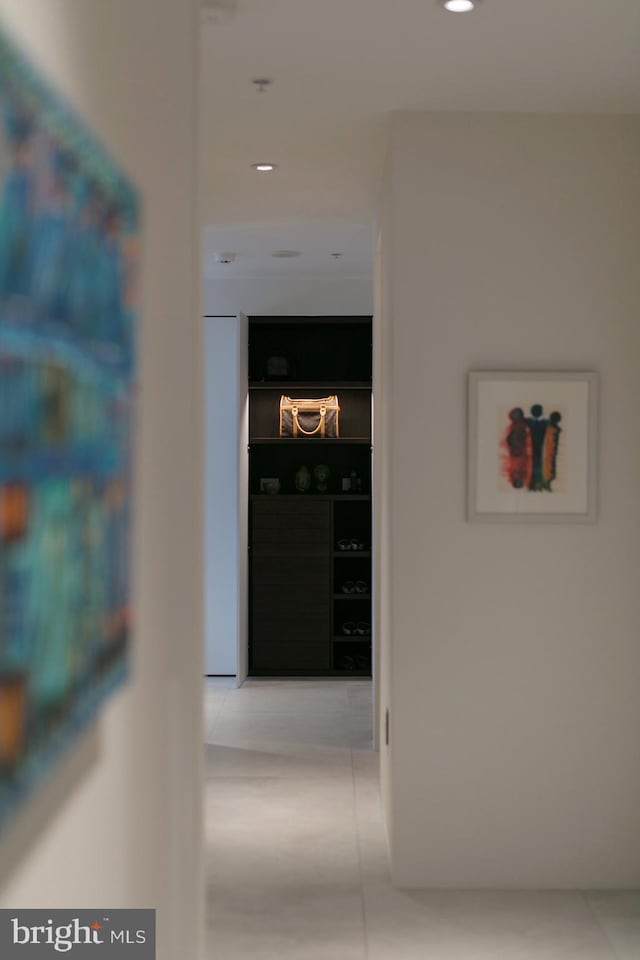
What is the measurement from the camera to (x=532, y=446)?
4.05m

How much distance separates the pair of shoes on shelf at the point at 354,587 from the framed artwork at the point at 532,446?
4072 millimetres

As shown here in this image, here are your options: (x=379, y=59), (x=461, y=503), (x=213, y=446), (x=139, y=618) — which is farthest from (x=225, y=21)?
(x=213, y=446)

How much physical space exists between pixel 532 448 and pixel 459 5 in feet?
5.25

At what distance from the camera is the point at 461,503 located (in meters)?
4.09

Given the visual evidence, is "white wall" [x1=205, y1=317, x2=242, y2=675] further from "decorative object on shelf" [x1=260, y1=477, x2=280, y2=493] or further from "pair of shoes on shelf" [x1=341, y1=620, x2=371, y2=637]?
"pair of shoes on shelf" [x1=341, y1=620, x2=371, y2=637]

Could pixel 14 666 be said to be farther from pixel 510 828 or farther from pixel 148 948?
pixel 510 828

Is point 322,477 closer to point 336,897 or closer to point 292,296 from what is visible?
point 292,296

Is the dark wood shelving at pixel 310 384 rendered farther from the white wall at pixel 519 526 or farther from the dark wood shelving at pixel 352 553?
the white wall at pixel 519 526

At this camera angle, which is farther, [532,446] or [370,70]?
[532,446]

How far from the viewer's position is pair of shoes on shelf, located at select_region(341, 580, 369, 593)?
26.5ft

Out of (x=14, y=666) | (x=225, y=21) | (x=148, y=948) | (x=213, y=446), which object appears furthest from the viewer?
(x=213, y=446)

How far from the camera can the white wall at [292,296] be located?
8.09 metres

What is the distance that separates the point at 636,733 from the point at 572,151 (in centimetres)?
215

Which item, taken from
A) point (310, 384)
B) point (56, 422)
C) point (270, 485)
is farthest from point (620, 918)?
point (310, 384)
